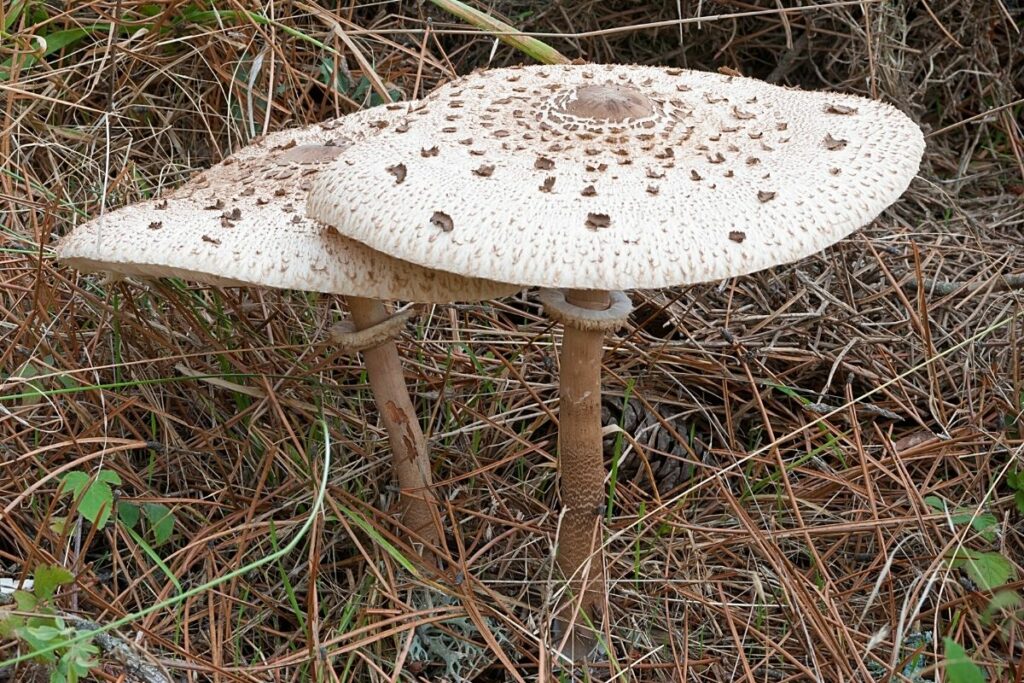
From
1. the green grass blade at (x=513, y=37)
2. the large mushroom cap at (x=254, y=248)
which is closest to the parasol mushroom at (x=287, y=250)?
the large mushroom cap at (x=254, y=248)

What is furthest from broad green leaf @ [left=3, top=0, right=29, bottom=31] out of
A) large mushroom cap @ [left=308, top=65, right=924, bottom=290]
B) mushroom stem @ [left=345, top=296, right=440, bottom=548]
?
large mushroom cap @ [left=308, top=65, right=924, bottom=290]

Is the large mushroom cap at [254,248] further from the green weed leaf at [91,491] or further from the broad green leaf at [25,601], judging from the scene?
the broad green leaf at [25,601]

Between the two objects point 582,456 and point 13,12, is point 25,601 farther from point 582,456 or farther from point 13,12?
point 13,12

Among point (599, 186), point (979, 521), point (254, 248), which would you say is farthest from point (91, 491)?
point (979, 521)

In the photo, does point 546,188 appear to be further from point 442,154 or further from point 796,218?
point 796,218

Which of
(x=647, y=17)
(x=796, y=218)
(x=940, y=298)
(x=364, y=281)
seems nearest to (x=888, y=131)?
(x=796, y=218)
